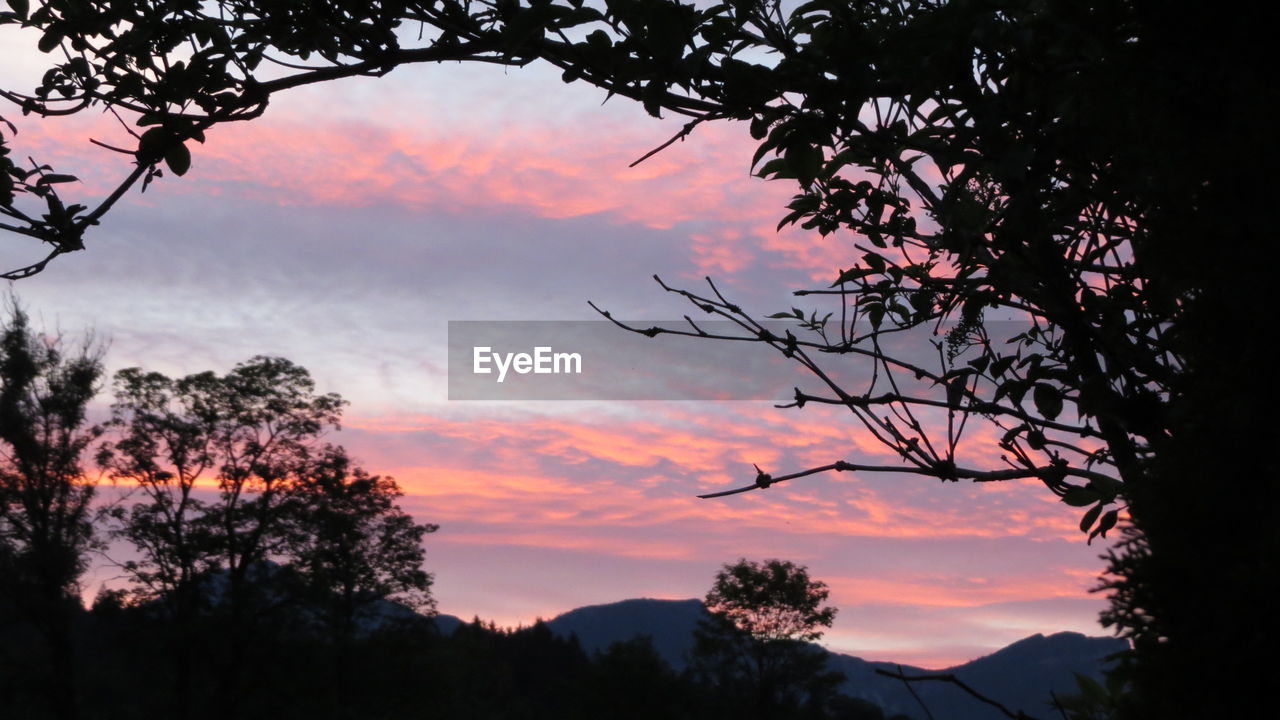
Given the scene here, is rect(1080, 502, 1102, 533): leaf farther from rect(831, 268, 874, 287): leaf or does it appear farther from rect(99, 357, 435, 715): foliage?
rect(99, 357, 435, 715): foliage

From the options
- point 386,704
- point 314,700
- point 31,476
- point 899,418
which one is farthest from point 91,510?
point 899,418

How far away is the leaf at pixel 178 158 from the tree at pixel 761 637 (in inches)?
2594

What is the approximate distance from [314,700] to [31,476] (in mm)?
14514

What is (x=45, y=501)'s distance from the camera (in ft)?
124

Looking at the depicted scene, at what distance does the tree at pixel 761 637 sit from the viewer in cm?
6675

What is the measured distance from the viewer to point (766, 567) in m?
68.3

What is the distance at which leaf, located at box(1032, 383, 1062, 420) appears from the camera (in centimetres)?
427

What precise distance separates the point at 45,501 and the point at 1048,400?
42.5 meters

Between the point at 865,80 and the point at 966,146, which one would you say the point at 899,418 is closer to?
the point at 966,146

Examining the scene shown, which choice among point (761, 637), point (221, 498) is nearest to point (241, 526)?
point (221, 498)

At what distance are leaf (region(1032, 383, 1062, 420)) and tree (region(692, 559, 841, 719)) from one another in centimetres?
6493

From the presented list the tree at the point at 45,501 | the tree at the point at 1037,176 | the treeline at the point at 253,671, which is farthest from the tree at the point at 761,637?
the tree at the point at 1037,176

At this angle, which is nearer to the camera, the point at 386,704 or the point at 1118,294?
the point at 1118,294

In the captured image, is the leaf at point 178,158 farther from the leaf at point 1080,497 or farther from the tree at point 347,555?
the tree at point 347,555
